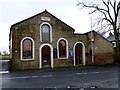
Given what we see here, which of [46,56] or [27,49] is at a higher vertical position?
[27,49]

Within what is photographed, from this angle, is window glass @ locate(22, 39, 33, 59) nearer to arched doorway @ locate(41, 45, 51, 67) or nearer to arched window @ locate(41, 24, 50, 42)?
arched doorway @ locate(41, 45, 51, 67)

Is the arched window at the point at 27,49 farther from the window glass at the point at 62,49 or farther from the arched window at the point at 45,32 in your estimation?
the window glass at the point at 62,49

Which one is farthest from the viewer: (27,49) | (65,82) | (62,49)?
(62,49)

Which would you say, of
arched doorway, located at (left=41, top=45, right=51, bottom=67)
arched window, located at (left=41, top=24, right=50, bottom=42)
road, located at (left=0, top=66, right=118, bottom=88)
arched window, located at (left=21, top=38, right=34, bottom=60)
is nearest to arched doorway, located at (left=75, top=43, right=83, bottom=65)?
arched doorway, located at (left=41, top=45, right=51, bottom=67)

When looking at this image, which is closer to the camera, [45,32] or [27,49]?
[27,49]

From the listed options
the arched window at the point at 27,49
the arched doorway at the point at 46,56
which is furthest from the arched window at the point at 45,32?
the arched window at the point at 27,49

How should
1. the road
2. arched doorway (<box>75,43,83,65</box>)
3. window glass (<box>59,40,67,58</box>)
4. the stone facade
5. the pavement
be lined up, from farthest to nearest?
arched doorway (<box>75,43,83,65</box>), window glass (<box>59,40,67,58</box>), the stone facade, the road, the pavement

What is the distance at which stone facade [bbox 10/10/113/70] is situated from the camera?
27.7m

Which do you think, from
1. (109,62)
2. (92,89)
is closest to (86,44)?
(109,62)

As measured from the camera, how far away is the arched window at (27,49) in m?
28.0

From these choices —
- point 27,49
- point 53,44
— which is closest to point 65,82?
point 27,49

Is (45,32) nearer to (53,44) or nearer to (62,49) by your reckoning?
(53,44)

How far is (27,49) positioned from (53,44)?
3361mm

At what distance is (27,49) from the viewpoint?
28266 millimetres
